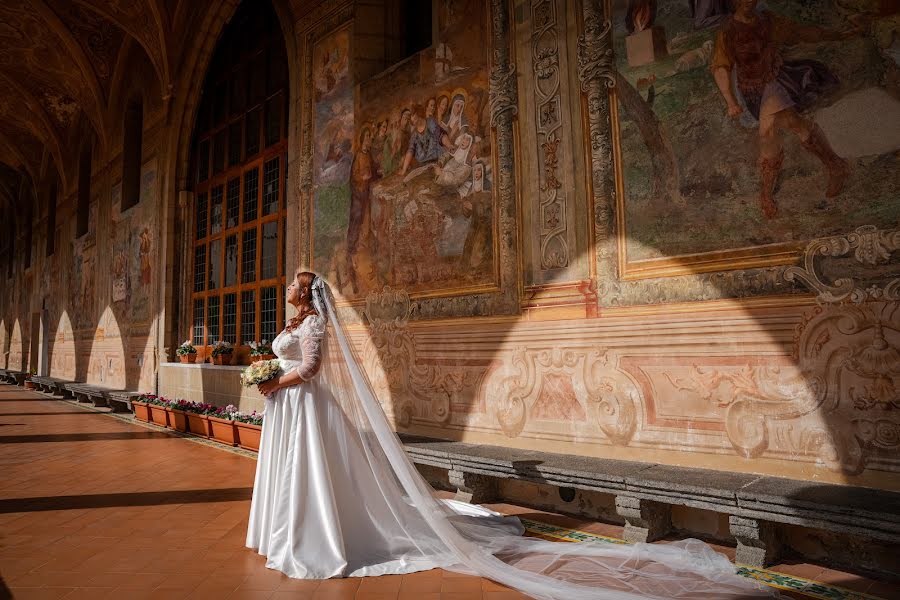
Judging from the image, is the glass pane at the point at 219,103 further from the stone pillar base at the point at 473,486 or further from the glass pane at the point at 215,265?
the stone pillar base at the point at 473,486

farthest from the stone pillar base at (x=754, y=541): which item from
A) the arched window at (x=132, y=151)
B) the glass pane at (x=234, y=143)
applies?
the arched window at (x=132, y=151)

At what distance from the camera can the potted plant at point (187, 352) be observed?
11.1 meters

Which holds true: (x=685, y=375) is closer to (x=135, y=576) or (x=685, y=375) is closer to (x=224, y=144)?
(x=135, y=576)

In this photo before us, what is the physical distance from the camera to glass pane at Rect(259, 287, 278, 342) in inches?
376

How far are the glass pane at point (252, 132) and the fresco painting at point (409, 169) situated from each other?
9.69ft

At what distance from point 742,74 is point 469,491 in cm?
376

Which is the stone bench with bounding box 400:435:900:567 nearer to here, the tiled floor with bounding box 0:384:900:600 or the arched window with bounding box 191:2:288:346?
the tiled floor with bounding box 0:384:900:600

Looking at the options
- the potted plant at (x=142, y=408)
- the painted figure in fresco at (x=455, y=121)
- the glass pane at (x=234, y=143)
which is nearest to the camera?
the painted figure in fresco at (x=455, y=121)

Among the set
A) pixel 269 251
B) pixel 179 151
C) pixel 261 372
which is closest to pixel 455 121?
pixel 261 372

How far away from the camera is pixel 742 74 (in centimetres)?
392

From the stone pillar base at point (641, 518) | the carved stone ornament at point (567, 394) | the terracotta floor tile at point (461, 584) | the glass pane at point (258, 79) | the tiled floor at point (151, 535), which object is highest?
the glass pane at point (258, 79)

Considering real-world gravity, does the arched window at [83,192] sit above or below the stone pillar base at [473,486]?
above

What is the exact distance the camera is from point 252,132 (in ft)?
34.9

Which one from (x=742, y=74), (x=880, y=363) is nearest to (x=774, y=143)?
(x=742, y=74)
